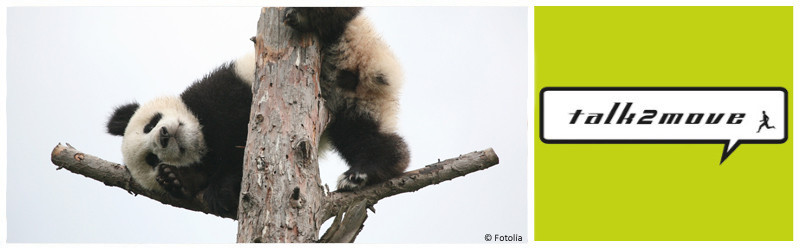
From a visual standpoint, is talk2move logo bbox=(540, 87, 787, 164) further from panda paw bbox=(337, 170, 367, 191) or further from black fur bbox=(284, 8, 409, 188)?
panda paw bbox=(337, 170, 367, 191)

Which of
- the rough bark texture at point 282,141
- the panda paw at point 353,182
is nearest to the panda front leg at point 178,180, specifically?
the rough bark texture at point 282,141

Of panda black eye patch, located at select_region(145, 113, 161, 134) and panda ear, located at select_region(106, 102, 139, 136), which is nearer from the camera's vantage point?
panda black eye patch, located at select_region(145, 113, 161, 134)

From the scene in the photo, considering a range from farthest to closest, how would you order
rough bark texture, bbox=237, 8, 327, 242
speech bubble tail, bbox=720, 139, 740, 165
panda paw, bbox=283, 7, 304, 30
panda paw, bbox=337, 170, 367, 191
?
panda paw, bbox=337, 170, 367, 191 < speech bubble tail, bbox=720, 139, 740, 165 < panda paw, bbox=283, 7, 304, 30 < rough bark texture, bbox=237, 8, 327, 242

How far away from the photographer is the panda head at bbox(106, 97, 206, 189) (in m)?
4.11


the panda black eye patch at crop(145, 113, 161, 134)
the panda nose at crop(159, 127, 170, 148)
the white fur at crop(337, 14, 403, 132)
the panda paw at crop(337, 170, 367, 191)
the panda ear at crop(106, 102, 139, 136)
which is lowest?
the panda paw at crop(337, 170, 367, 191)

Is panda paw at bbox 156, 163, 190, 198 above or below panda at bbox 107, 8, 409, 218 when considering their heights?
below

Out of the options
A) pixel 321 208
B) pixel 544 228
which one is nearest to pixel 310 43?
pixel 321 208

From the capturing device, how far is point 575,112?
4.00 meters

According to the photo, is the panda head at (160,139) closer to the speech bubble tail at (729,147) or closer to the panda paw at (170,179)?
the panda paw at (170,179)

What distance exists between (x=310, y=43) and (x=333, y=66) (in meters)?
0.33

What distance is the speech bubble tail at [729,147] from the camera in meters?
3.89

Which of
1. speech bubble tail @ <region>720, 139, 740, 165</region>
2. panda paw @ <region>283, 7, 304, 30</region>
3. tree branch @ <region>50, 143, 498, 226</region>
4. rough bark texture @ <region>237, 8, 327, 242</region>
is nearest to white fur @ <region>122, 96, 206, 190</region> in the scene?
tree branch @ <region>50, 143, 498, 226</region>

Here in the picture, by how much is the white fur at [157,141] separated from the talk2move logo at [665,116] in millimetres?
2059

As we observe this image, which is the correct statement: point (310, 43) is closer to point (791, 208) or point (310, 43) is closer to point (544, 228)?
point (544, 228)
